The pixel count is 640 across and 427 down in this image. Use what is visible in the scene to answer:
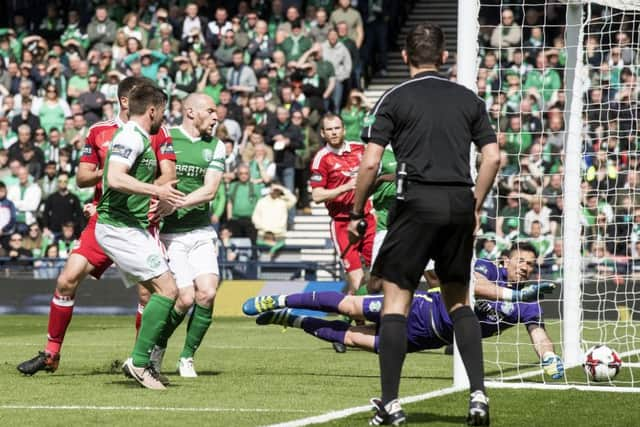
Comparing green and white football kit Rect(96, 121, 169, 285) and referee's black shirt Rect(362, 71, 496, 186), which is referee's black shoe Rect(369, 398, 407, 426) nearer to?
referee's black shirt Rect(362, 71, 496, 186)

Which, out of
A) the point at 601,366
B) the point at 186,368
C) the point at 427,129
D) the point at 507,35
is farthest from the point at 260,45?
the point at 427,129

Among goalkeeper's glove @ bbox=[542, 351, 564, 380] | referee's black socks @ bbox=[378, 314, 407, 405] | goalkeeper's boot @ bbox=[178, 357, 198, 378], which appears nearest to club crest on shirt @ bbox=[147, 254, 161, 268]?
goalkeeper's boot @ bbox=[178, 357, 198, 378]

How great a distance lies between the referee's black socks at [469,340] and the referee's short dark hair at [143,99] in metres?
3.00

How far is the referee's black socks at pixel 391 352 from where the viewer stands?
23.1 feet

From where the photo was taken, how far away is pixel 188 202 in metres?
9.62

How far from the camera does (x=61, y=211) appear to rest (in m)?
22.3

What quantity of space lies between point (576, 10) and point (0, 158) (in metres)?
14.9

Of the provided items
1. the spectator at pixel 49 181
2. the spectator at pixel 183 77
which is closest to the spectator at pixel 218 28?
the spectator at pixel 183 77

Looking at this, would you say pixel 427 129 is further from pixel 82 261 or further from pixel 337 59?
pixel 337 59

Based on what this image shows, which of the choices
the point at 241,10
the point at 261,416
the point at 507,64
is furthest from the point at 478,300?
the point at 241,10

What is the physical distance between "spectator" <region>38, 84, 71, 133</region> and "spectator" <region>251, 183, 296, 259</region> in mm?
5044

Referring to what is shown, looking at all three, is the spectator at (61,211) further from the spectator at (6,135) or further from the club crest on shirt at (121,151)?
the club crest on shirt at (121,151)

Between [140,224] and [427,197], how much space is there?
9.45 ft

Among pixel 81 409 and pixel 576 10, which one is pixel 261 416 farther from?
→ pixel 576 10
